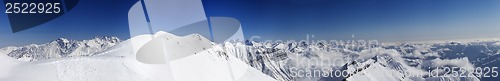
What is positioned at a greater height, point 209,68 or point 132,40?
point 132,40

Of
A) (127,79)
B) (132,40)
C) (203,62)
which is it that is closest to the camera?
(127,79)

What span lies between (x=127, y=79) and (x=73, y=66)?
3407 millimetres

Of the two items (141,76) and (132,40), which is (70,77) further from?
(132,40)

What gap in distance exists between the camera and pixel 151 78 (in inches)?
1088

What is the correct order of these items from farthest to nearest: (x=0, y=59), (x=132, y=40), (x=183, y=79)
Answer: (x=132, y=40) → (x=183, y=79) → (x=0, y=59)

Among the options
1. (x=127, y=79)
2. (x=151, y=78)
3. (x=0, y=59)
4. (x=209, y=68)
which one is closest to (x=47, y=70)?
(x=0, y=59)

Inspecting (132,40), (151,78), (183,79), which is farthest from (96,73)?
(132,40)

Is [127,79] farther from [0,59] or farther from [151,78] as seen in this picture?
[0,59]

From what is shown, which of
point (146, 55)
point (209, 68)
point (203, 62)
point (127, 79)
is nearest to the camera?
point (127, 79)

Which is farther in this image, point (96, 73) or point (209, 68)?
point (209, 68)

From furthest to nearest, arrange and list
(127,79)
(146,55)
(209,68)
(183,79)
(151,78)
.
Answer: (209,68) → (146,55) → (183,79) → (151,78) → (127,79)

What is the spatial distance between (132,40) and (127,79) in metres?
22.8

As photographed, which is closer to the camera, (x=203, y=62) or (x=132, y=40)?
(x=203, y=62)

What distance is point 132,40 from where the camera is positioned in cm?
4769
